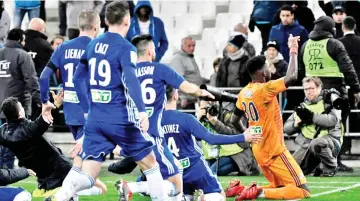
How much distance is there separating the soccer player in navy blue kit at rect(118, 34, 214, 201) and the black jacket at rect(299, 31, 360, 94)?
4946 millimetres

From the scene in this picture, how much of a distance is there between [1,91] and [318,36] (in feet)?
15.5

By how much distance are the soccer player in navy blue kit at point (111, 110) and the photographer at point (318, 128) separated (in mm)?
5772

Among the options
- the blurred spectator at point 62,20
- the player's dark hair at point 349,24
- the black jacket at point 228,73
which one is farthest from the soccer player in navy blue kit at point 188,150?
the blurred spectator at point 62,20

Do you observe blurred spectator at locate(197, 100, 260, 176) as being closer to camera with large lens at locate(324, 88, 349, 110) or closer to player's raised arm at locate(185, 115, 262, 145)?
camera with large lens at locate(324, 88, 349, 110)

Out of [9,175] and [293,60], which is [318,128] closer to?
[293,60]

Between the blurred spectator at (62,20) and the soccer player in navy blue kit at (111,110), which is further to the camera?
the blurred spectator at (62,20)

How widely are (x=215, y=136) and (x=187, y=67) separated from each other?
25.5 ft

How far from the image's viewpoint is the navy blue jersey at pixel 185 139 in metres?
11.3

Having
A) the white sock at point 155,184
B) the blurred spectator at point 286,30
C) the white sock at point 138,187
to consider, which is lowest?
the white sock at point 138,187

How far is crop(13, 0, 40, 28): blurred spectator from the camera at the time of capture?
20.2 meters

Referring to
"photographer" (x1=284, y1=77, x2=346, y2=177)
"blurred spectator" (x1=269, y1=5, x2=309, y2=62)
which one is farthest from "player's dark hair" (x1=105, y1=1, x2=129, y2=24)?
"blurred spectator" (x1=269, y1=5, x2=309, y2=62)

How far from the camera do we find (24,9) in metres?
20.3

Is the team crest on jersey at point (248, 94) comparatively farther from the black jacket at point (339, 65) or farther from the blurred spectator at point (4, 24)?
the blurred spectator at point (4, 24)

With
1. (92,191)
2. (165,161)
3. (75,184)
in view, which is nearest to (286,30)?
(92,191)
